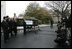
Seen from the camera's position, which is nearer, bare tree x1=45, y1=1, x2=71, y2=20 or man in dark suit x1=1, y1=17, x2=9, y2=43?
man in dark suit x1=1, y1=17, x2=9, y2=43

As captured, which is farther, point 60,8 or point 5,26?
point 60,8

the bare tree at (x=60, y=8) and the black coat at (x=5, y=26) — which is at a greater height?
the bare tree at (x=60, y=8)

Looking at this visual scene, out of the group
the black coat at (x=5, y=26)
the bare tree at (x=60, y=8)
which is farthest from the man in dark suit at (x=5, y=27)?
the bare tree at (x=60, y=8)

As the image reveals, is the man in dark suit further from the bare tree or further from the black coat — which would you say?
the bare tree

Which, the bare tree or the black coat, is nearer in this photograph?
the black coat

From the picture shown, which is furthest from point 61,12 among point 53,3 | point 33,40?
point 33,40

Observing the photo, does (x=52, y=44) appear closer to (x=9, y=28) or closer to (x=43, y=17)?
(x=43, y=17)

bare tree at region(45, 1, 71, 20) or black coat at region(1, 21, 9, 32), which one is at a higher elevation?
bare tree at region(45, 1, 71, 20)

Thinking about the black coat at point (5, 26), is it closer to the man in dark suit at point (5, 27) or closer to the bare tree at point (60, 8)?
the man in dark suit at point (5, 27)

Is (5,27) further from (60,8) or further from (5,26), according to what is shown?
(60,8)

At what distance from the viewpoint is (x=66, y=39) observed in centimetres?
616

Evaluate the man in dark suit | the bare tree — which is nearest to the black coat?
the man in dark suit

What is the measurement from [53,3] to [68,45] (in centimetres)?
157

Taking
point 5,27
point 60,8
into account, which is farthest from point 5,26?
point 60,8
